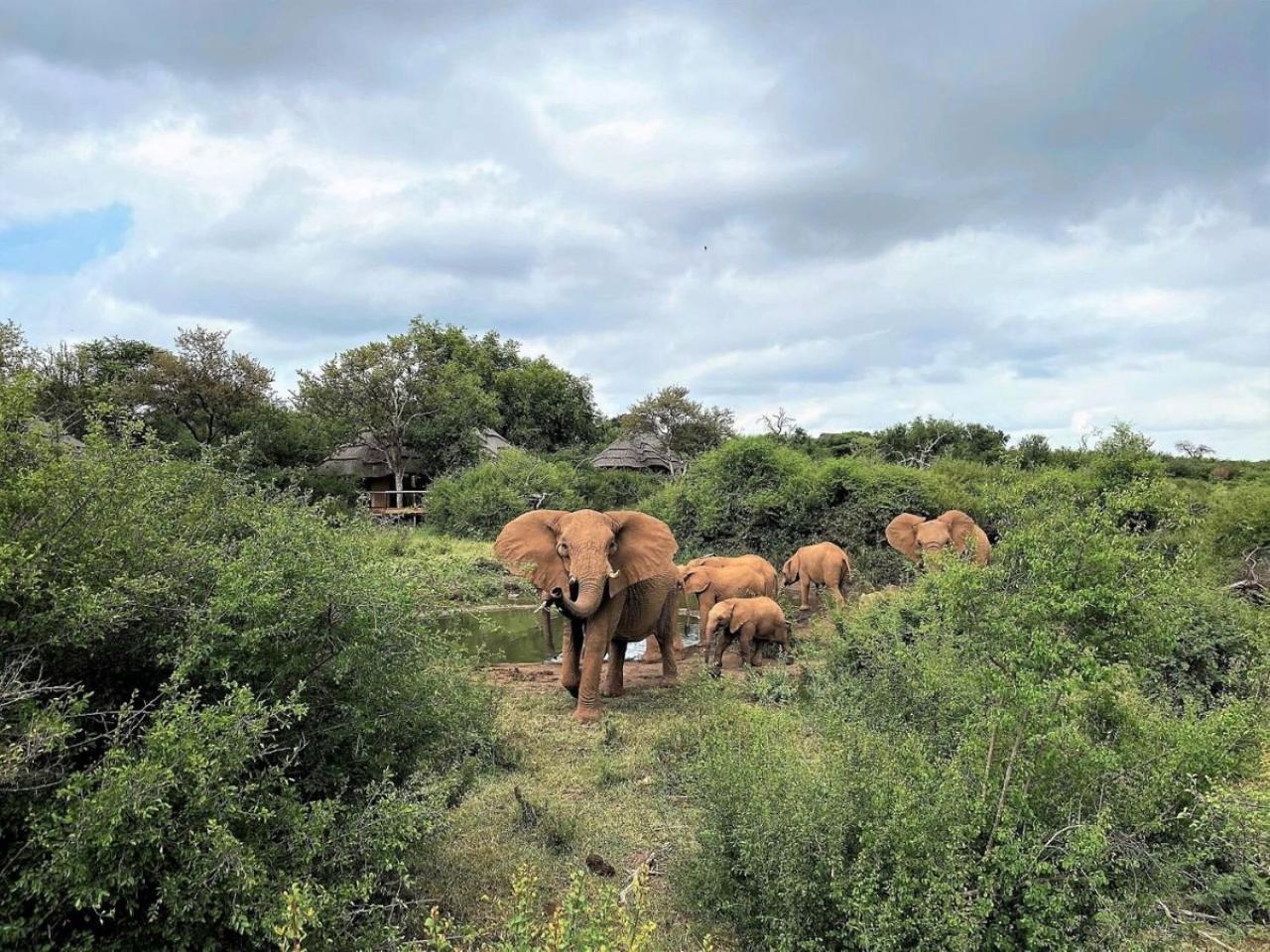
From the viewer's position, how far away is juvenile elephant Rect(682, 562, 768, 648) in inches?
529

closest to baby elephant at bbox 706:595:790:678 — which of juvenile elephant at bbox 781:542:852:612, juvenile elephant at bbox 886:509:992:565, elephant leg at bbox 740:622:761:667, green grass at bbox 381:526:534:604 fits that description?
elephant leg at bbox 740:622:761:667

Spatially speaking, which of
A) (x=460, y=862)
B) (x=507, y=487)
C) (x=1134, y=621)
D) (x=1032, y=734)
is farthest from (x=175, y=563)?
(x=507, y=487)

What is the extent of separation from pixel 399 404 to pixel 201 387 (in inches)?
322

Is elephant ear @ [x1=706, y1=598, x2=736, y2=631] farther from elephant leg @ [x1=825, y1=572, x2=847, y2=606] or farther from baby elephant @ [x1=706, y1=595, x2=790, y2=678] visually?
elephant leg @ [x1=825, y1=572, x2=847, y2=606]

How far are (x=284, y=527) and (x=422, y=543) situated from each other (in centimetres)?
2023

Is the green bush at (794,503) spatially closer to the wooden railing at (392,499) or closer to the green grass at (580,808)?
the green grass at (580,808)

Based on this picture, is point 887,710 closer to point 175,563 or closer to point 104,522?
point 175,563

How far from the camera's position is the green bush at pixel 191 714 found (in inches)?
126

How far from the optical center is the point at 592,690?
8984 mm

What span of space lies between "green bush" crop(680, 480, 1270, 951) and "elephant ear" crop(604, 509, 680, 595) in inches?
198

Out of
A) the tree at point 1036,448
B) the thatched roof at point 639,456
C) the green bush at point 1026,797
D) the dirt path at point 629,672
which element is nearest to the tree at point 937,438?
the tree at point 1036,448

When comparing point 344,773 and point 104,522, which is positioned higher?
point 104,522

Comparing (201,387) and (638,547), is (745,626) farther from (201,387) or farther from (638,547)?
(201,387)

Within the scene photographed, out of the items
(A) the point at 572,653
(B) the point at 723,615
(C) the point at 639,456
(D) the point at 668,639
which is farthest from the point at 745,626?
(C) the point at 639,456
